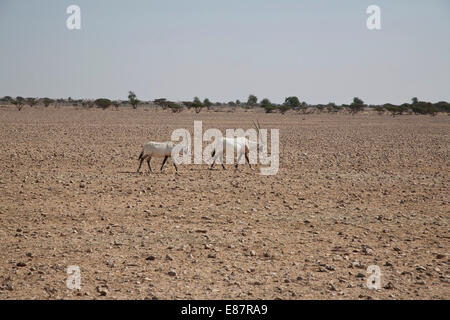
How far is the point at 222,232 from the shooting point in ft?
23.9

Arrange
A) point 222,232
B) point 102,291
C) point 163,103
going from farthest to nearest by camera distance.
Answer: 1. point 163,103
2. point 222,232
3. point 102,291

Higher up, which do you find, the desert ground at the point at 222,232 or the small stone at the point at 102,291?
the desert ground at the point at 222,232

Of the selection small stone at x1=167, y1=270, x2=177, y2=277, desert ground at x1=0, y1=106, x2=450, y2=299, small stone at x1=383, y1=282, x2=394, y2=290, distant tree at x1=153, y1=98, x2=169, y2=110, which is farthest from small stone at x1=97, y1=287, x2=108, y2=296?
distant tree at x1=153, y1=98, x2=169, y2=110

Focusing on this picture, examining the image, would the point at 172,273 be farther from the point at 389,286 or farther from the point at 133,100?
the point at 133,100

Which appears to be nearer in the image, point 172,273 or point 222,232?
point 172,273

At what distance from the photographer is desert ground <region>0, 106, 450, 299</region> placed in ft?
17.5

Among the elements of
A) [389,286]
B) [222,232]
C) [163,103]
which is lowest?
[389,286]

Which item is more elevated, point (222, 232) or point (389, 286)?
point (222, 232)

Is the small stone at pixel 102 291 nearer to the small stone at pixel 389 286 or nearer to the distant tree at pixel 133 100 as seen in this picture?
the small stone at pixel 389 286

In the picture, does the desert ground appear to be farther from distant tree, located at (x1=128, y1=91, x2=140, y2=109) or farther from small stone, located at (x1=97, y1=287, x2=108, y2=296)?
distant tree, located at (x1=128, y1=91, x2=140, y2=109)

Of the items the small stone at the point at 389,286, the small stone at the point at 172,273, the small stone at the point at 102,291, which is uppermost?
the small stone at the point at 172,273

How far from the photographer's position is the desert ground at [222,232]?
17.5ft

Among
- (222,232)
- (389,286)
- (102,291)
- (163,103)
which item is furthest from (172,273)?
(163,103)

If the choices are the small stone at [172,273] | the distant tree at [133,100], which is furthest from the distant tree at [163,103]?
the small stone at [172,273]
